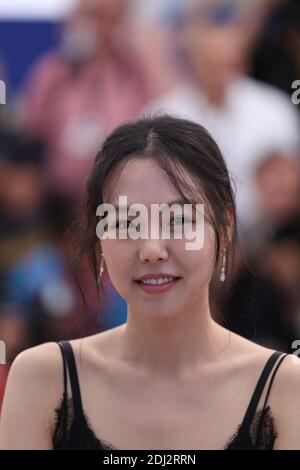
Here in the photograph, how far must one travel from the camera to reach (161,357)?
8.52 feet

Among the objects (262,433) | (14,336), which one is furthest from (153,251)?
(14,336)

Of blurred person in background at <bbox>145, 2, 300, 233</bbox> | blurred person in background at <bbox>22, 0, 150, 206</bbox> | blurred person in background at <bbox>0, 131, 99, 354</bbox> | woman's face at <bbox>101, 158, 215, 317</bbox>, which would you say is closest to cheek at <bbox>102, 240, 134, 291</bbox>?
woman's face at <bbox>101, 158, 215, 317</bbox>

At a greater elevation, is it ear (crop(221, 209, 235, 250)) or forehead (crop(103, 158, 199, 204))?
forehead (crop(103, 158, 199, 204))

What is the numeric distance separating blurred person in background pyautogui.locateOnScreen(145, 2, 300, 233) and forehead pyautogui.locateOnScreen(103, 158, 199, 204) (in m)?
2.71

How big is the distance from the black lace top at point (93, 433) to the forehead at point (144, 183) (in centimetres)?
51

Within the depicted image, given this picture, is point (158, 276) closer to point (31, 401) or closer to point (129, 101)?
point (31, 401)

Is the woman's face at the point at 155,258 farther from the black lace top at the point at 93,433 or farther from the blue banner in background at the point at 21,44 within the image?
the blue banner in background at the point at 21,44

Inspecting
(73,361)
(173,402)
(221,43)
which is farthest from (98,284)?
(221,43)

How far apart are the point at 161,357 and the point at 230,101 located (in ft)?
9.80

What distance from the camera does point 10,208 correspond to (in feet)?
17.9

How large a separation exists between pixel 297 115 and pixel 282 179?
1.57ft

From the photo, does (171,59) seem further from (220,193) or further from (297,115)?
(220,193)

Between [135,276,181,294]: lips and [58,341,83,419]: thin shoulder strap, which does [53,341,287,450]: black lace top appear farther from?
[135,276,181,294]: lips

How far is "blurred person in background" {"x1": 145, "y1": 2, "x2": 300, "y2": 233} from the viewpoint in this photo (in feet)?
17.3
